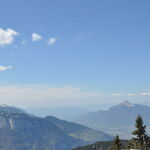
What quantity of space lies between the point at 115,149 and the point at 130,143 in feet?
29.5

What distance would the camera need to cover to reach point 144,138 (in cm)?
6812

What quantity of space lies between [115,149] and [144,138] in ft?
41.7

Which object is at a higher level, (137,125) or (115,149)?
(137,125)

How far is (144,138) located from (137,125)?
290cm

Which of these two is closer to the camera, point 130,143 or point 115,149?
point 130,143

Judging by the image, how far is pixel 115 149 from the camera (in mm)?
79125

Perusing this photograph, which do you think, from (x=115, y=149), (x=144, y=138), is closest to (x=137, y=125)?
(x=144, y=138)

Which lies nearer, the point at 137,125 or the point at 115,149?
the point at 137,125

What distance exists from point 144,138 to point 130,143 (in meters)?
3.96

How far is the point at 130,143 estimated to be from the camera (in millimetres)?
70938

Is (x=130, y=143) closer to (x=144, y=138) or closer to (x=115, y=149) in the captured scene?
(x=144, y=138)

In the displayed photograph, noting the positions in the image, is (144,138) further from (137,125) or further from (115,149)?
(115,149)

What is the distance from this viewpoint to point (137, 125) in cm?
6831

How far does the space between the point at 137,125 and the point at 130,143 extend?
16.3 feet
